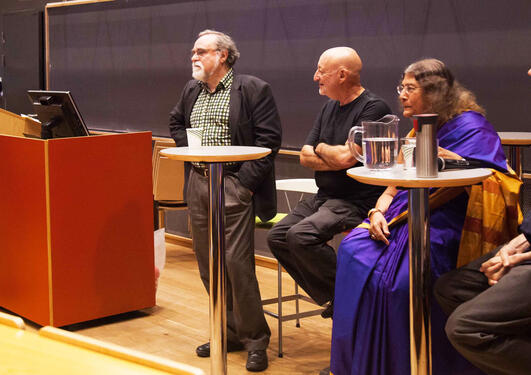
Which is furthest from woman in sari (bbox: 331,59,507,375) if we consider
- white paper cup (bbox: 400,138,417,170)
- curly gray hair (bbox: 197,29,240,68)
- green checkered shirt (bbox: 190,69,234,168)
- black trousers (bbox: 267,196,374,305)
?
curly gray hair (bbox: 197,29,240,68)

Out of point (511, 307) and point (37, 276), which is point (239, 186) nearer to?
point (37, 276)

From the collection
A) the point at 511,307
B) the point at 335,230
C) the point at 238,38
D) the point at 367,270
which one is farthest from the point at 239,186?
the point at 238,38

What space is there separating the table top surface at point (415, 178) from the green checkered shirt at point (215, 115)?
1218 millimetres

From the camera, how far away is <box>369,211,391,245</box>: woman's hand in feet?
9.67

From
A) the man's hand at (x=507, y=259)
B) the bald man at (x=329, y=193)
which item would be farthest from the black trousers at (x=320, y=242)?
the man's hand at (x=507, y=259)

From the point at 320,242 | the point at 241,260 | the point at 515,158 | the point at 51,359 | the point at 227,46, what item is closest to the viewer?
the point at 51,359

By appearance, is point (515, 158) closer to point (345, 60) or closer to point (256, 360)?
point (345, 60)

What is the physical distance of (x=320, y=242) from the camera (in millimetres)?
3363

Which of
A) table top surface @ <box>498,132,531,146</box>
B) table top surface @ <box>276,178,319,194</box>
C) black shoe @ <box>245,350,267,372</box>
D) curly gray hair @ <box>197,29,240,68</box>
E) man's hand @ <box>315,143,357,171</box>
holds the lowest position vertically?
black shoe @ <box>245,350,267,372</box>

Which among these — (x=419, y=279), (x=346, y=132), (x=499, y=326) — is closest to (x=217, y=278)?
(x=419, y=279)

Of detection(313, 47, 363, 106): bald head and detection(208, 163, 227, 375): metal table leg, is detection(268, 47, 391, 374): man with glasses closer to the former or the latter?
detection(313, 47, 363, 106): bald head

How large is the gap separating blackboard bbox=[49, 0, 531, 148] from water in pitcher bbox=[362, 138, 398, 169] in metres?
1.62

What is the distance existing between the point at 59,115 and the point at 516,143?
2.39m

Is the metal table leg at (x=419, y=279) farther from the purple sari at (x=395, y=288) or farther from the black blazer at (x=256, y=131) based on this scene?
the black blazer at (x=256, y=131)
